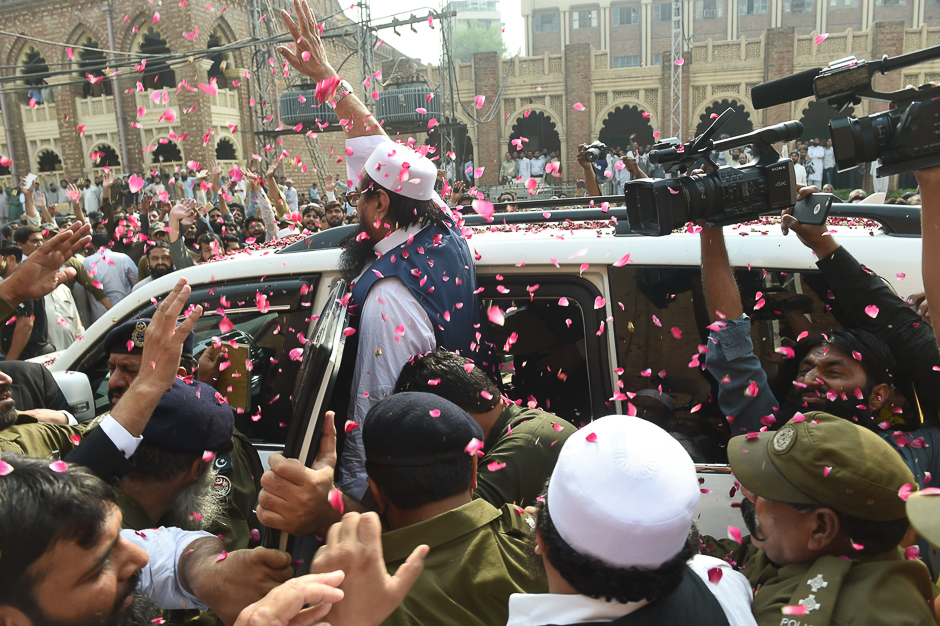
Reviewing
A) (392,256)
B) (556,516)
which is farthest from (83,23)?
(556,516)

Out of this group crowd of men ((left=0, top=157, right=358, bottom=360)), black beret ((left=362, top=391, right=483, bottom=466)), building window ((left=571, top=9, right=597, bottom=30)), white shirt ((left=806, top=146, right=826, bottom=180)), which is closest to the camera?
black beret ((left=362, top=391, right=483, bottom=466))

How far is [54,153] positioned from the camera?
98.2ft

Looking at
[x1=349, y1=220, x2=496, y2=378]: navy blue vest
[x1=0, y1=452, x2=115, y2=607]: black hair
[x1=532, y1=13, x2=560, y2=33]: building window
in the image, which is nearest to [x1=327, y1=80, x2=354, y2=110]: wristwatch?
[x1=349, y1=220, x2=496, y2=378]: navy blue vest

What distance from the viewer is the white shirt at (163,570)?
180 centimetres

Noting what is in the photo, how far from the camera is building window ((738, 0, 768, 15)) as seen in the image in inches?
1890

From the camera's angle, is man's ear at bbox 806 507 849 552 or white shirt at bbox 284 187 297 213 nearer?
man's ear at bbox 806 507 849 552

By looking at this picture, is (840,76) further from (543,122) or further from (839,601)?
(543,122)

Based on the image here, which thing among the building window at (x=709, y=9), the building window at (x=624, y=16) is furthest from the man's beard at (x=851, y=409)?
the building window at (x=709, y=9)

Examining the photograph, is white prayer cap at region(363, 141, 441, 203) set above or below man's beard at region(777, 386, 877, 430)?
above

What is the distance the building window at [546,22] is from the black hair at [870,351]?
55.2 meters

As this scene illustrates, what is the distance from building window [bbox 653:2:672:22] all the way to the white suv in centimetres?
5057

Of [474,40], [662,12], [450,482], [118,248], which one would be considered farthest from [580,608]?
[474,40]

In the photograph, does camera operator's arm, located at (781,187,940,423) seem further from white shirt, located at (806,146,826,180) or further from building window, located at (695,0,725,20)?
building window, located at (695,0,725,20)

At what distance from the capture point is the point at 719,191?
90.8 inches
